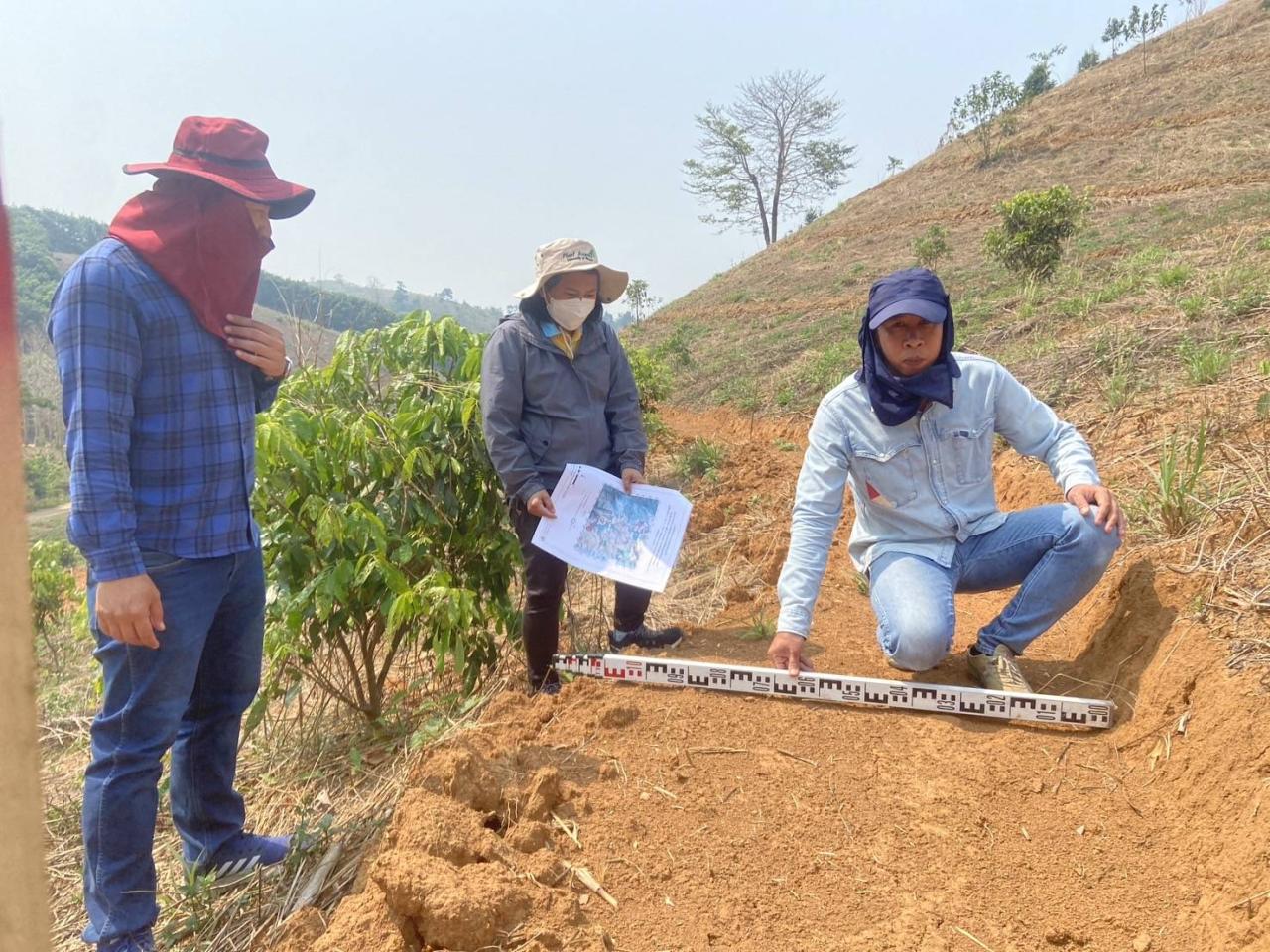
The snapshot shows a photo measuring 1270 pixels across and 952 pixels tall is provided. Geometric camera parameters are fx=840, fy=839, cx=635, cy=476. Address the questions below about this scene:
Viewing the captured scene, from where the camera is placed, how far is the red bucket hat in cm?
204

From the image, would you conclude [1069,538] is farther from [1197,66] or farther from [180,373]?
[1197,66]

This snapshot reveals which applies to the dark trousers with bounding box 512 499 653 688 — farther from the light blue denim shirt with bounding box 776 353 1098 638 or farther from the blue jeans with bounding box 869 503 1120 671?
the blue jeans with bounding box 869 503 1120 671

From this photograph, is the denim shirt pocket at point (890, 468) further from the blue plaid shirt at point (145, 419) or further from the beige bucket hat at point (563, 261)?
the blue plaid shirt at point (145, 419)

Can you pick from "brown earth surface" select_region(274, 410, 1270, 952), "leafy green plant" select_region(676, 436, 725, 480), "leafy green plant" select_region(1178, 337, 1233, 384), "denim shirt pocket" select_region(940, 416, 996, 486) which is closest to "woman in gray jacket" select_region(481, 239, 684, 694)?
"brown earth surface" select_region(274, 410, 1270, 952)

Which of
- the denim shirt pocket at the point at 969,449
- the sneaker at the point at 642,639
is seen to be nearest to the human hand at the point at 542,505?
the sneaker at the point at 642,639

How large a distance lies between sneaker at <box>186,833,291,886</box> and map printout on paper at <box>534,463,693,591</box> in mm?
1204

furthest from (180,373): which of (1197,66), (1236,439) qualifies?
(1197,66)

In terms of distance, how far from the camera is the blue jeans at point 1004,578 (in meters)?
2.71

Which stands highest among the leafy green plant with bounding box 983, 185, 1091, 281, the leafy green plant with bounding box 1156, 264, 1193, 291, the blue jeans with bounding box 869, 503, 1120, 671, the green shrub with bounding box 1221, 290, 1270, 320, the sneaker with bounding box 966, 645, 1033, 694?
the leafy green plant with bounding box 983, 185, 1091, 281

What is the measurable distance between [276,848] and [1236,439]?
3855 millimetres

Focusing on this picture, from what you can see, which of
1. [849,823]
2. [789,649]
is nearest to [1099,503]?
[789,649]

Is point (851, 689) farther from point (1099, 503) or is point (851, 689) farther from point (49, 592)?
point (49, 592)

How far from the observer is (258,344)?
85.4 inches

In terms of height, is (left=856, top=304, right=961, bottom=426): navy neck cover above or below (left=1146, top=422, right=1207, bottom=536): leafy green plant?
above
